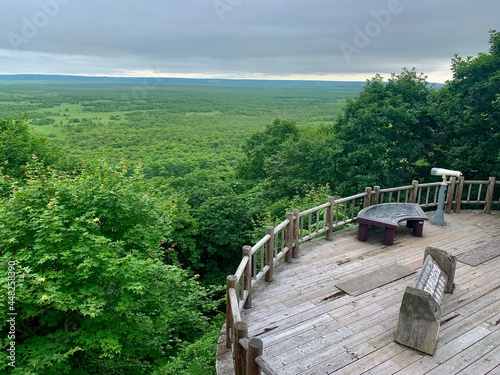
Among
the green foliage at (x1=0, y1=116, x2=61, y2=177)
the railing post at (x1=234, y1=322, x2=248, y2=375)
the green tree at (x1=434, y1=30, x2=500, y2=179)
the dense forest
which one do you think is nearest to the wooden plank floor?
the railing post at (x1=234, y1=322, x2=248, y2=375)

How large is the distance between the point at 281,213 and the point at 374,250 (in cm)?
627

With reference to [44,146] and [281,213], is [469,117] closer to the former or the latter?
[281,213]

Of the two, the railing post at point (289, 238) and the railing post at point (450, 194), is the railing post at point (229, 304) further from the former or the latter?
the railing post at point (450, 194)

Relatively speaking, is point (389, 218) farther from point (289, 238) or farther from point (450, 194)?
point (450, 194)

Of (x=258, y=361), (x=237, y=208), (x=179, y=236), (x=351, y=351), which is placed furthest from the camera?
(x=237, y=208)

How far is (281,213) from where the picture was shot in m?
12.9

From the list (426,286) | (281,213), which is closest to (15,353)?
(426,286)

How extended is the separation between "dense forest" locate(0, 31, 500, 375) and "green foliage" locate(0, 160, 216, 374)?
0.08 feet

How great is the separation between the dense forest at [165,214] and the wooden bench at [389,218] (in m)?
3.57

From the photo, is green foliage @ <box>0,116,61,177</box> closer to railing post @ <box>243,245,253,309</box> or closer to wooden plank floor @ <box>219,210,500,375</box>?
railing post @ <box>243,245,253,309</box>

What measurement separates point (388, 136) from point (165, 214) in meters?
9.86

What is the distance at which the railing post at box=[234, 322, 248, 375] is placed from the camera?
324 centimetres

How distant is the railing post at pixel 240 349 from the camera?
324 centimetres

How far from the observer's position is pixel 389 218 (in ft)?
22.8
